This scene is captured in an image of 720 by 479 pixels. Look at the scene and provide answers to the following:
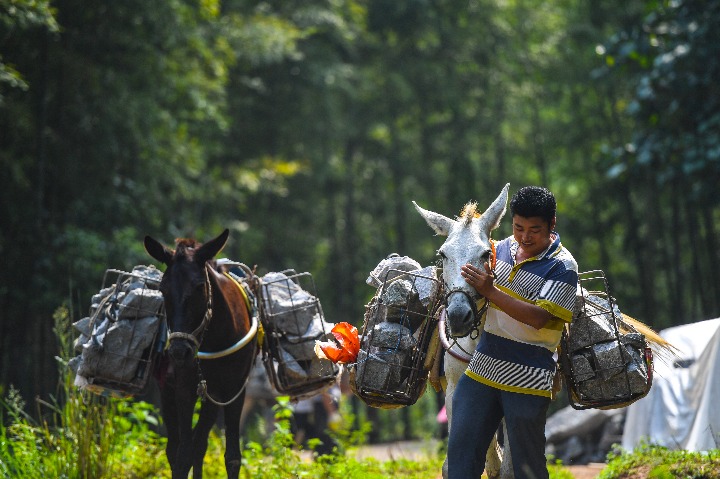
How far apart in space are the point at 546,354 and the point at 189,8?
1480 centimetres

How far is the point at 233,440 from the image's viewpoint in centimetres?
831

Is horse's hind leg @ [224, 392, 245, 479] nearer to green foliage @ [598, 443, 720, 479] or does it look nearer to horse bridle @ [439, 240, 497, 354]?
horse bridle @ [439, 240, 497, 354]

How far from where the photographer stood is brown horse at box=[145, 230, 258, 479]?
7367 millimetres

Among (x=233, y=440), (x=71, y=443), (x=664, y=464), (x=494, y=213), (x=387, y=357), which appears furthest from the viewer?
(x=71, y=443)

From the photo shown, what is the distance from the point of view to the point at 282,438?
370 inches

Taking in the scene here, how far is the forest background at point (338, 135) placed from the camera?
1520cm

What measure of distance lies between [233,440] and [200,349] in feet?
2.82

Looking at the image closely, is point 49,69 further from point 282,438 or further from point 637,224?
point 637,224

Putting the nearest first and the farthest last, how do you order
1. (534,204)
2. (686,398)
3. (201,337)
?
1. (534,204)
2. (201,337)
3. (686,398)

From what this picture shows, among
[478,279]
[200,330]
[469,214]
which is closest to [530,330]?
[478,279]

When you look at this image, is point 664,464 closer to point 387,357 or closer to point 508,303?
point 387,357

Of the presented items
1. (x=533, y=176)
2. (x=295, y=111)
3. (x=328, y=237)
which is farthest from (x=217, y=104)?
(x=533, y=176)

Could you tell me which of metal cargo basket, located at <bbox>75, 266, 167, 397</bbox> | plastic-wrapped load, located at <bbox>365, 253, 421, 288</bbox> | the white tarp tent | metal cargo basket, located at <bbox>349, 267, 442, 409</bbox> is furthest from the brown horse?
the white tarp tent

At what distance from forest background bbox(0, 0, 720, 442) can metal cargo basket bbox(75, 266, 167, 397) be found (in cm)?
520
